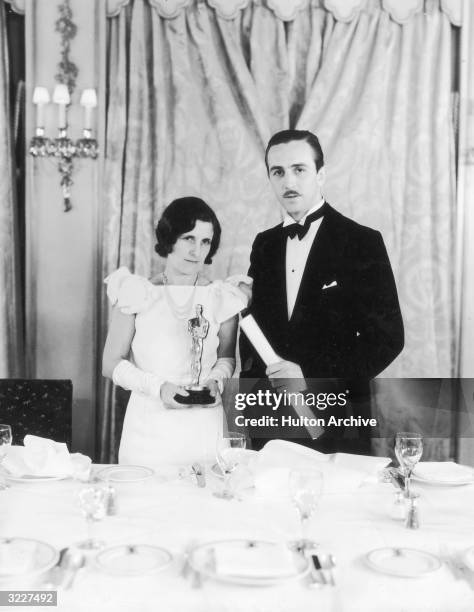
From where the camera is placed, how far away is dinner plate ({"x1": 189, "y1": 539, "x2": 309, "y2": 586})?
1.26 m

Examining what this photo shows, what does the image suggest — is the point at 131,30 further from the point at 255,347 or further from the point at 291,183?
the point at 255,347

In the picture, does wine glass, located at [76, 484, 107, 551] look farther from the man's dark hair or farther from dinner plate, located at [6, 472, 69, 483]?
the man's dark hair

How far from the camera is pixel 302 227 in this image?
3.04 m

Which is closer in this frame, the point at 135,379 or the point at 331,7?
the point at 135,379

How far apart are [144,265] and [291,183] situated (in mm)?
721

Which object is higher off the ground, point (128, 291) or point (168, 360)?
point (128, 291)

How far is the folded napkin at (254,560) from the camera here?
4.22 feet

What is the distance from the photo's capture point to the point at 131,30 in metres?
3.01

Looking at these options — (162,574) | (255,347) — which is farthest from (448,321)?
(162,574)

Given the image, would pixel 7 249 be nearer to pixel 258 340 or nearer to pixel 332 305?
pixel 258 340

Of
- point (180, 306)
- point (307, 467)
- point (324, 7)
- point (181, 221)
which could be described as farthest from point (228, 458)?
point (324, 7)

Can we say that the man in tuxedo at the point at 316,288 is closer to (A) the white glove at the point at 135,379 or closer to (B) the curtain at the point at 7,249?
(A) the white glove at the point at 135,379

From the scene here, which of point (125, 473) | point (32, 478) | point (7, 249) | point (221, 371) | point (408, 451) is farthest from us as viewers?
point (7, 249)

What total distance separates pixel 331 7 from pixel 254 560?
8.13ft
